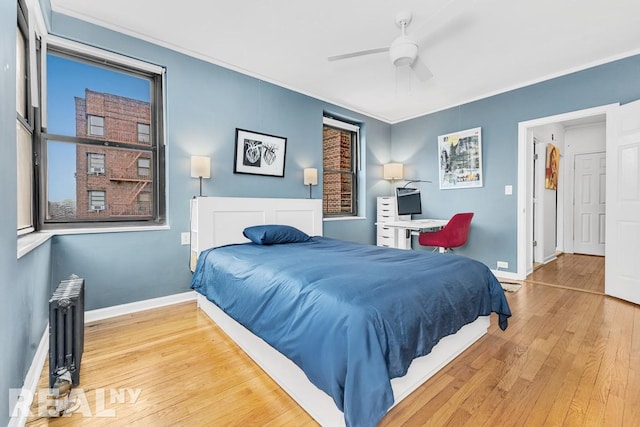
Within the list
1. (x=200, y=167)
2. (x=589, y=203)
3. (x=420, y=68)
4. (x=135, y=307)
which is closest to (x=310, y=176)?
(x=200, y=167)

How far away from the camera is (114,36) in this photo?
2.58 m

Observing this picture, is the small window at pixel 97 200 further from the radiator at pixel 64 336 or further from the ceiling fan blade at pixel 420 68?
the ceiling fan blade at pixel 420 68

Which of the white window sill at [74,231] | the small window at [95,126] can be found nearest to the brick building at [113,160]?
the small window at [95,126]

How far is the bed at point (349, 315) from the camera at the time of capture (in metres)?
1.10

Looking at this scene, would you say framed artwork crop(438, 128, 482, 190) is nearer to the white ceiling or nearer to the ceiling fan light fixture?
the white ceiling

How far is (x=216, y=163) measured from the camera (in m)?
3.18

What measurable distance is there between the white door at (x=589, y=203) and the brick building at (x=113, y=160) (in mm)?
7455

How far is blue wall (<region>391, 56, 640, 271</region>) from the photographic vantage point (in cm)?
313

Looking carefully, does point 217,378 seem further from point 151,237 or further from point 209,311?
point 151,237

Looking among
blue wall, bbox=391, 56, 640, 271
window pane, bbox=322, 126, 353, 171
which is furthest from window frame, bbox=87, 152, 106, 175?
blue wall, bbox=391, 56, 640, 271

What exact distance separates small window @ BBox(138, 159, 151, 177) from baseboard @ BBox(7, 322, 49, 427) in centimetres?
150

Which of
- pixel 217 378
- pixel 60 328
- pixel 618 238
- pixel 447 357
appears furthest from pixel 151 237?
pixel 618 238

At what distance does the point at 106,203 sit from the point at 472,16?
3.70 metres

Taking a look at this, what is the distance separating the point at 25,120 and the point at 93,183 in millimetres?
688
